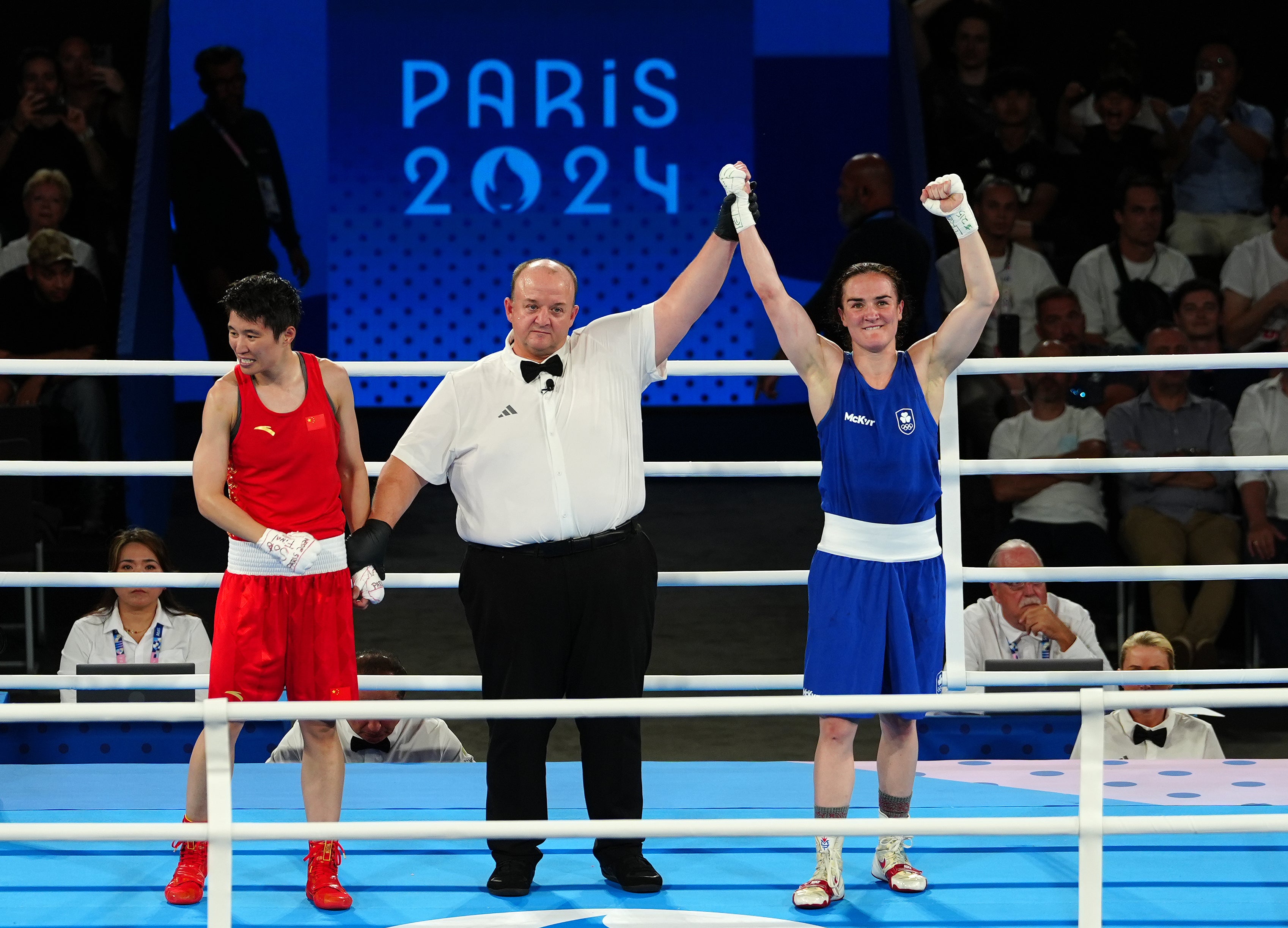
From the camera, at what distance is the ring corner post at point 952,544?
3.62 meters

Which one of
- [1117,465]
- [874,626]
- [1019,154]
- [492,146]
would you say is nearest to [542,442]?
[874,626]

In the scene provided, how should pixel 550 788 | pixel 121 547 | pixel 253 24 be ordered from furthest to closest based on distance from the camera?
1. pixel 253 24
2. pixel 121 547
3. pixel 550 788

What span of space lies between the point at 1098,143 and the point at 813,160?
1818 millimetres

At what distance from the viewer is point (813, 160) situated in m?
9.08

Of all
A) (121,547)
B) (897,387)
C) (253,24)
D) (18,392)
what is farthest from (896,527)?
(253,24)

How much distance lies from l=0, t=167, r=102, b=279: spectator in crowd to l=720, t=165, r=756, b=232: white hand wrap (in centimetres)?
480

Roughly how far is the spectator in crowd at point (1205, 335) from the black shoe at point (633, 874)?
398 centimetres

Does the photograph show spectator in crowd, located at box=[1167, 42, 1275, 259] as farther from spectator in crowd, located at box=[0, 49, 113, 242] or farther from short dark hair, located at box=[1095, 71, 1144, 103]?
spectator in crowd, located at box=[0, 49, 113, 242]

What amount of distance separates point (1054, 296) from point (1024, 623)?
82.5 inches

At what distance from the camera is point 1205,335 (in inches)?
252

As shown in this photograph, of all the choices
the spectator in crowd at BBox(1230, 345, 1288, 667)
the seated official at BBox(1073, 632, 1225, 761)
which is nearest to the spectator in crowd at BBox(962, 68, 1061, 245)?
the spectator in crowd at BBox(1230, 345, 1288, 667)

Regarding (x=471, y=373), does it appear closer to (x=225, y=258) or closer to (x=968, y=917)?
(x=968, y=917)

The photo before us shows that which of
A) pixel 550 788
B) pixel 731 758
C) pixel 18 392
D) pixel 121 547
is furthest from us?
pixel 18 392

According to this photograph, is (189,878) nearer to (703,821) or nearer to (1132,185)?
(703,821)
